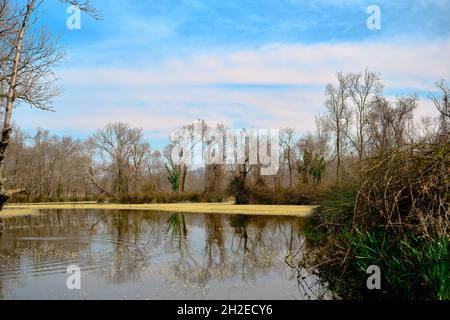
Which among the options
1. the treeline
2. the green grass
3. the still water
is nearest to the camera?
the green grass

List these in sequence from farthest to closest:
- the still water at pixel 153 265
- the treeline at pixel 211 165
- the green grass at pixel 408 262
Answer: the treeline at pixel 211 165, the still water at pixel 153 265, the green grass at pixel 408 262

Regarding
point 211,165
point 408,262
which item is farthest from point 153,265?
point 211,165

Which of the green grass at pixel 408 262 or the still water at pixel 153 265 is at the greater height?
the green grass at pixel 408 262

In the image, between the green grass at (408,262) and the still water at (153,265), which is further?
the still water at (153,265)

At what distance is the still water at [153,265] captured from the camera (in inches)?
312

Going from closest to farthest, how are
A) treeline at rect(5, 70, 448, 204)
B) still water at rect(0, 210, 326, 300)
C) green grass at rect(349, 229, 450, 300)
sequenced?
green grass at rect(349, 229, 450, 300) < still water at rect(0, 210, 326, 300) < treeline at rect(5, 70, 448, 204)

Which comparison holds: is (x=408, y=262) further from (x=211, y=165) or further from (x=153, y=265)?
(x=211, y=165)

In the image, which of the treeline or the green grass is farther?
the treeline

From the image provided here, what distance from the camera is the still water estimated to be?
7.93 meters

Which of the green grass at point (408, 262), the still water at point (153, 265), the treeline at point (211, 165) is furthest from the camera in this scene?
the treeline at point (211, 165)
